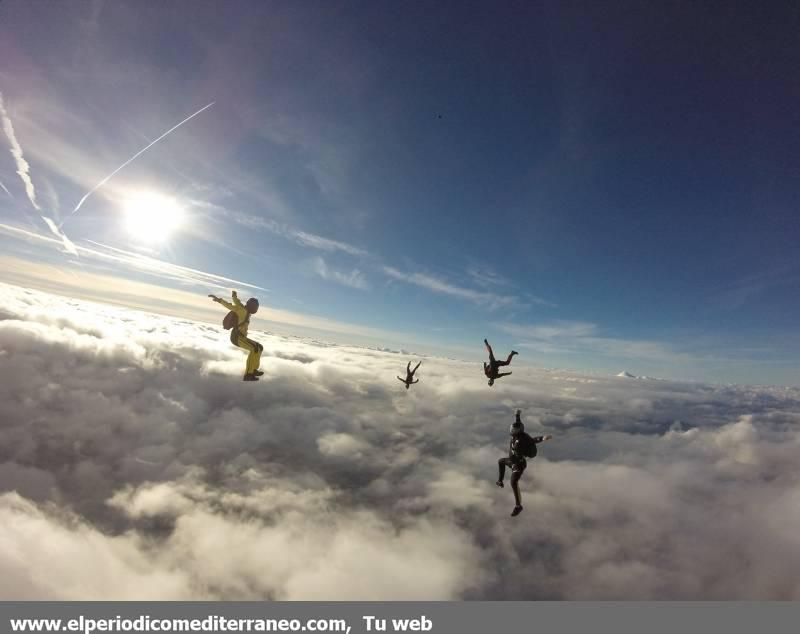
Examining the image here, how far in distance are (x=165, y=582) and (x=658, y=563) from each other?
266m

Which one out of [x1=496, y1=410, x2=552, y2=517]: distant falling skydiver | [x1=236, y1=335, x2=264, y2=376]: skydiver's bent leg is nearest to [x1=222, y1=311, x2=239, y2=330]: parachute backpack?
[x1=236, y1=335, x2=264, y2=376]: skydiver's bent leg

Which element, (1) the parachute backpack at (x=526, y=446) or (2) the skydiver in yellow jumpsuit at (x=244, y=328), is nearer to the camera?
(2) the skydiver in yellow jumpsuit at (x=244, y=328)

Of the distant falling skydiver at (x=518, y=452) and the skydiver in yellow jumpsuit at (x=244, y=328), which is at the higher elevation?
the skydiver in yellow jumpsuit at (x=244, y=328)

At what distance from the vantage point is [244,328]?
30.2ft

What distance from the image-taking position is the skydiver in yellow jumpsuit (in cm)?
866

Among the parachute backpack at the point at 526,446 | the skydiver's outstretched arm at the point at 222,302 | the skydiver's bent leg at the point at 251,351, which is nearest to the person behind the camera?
the skydiver's outstretched arm at the point at 222,302

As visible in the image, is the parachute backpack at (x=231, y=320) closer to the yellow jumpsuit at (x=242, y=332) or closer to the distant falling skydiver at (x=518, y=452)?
the yellow jumpsuit at (x=242, y=332)

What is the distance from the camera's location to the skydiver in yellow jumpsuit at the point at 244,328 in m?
8.66

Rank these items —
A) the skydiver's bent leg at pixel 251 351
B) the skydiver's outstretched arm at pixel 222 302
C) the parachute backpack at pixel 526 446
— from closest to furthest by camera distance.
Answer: the skydiver's outstretched arm at pixel 222 302 → the skydiver's bent leg at pixel 251 351 → the parachute backpack at pixel 526 446

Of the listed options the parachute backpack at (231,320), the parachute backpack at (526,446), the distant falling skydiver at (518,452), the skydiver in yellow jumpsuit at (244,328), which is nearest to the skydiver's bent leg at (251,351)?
the skydiver in yellow jumpsuit at (244,328)

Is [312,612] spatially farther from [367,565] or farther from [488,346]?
[367,565]


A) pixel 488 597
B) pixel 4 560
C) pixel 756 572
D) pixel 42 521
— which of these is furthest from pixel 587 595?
pixel 42 521

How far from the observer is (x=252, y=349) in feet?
31.2

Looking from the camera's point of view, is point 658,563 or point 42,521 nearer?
point 658,563
